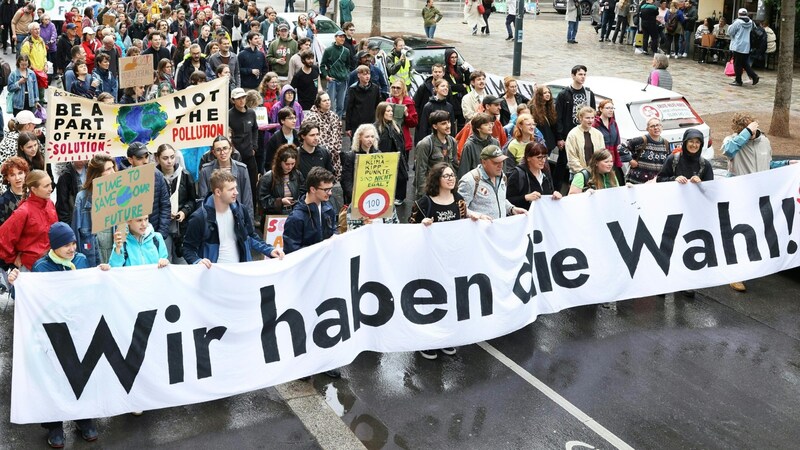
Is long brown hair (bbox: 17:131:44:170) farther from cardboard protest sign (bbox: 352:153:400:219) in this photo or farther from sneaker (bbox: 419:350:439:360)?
sneaker (bbox: 419:350:439:360)

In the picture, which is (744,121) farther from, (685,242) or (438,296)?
(438,296)

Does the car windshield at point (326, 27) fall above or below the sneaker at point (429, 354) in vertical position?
above

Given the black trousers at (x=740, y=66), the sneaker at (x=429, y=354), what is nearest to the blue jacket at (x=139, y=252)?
the sneaker at (x=429, y=354)

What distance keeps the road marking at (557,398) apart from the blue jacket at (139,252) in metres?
2.88

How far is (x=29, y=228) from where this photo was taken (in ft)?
27.1

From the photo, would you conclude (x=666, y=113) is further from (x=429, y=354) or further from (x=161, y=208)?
(x=161, y=208)

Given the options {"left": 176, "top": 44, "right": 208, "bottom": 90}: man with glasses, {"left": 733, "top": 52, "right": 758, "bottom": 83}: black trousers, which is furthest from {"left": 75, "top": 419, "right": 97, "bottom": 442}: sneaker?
{"left": 733, "top": 52, "right": 758, "bottom": 83}: black trousers

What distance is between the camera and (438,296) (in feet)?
28.5

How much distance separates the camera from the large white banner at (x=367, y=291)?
7.20 m

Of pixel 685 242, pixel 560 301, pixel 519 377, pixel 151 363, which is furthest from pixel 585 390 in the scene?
pixel 151 363

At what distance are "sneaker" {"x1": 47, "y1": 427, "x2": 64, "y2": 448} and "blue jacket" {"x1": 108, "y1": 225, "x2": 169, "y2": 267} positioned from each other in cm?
126

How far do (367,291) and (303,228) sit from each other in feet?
2.37

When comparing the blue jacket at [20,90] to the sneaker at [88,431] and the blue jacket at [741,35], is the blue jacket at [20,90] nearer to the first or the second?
the sneaker at [88,431]

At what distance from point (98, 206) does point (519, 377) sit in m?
3.49
